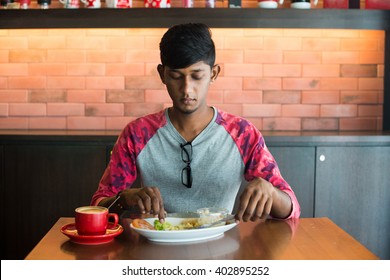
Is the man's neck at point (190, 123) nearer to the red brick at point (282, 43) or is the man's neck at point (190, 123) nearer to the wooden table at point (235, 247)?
the wooden table at point (235, 247)

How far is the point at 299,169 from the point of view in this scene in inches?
145

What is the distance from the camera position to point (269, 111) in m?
4.18

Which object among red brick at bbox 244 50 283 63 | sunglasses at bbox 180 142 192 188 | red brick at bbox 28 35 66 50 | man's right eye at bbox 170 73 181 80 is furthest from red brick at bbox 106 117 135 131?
man's right eye at bbox 170 73 181 80

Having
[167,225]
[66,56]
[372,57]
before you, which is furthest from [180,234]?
[372,57]

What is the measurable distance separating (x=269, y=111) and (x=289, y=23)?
25.1 inches

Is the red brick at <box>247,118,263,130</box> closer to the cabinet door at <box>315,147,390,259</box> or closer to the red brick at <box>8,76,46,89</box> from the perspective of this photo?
the cabinet door at <box>315,147,390,259</box>

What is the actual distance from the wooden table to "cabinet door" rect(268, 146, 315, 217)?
170 cm

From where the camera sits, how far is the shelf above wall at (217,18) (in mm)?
3791

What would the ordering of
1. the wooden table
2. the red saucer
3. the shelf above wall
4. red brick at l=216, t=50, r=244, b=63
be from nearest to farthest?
1. the wooden table
2. the red saucer
3. the shelf above wall
4. red brick at l=216, t=50, r=244, b=63

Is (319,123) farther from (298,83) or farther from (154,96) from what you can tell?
(154,96)

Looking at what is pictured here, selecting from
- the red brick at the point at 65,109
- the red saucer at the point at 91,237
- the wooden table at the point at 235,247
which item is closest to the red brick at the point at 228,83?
the red brick at the point at 65,109

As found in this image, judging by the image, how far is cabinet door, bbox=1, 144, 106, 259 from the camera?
369cm

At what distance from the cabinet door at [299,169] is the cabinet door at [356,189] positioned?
43 mm

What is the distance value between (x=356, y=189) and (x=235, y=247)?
2164mm
